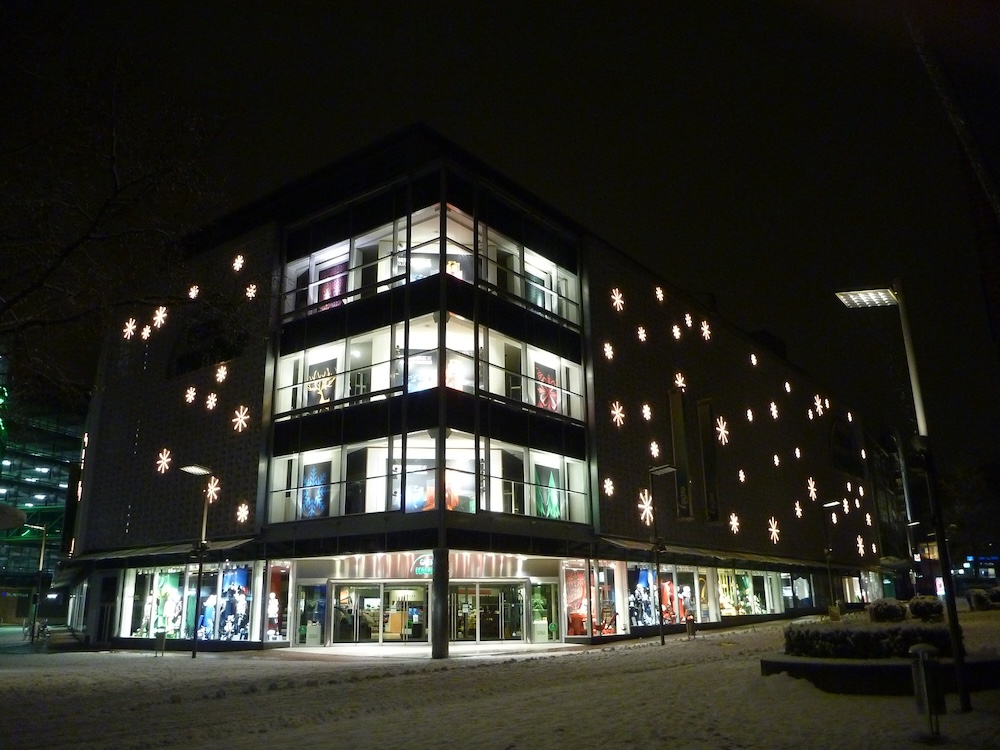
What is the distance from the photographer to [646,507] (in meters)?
37.2

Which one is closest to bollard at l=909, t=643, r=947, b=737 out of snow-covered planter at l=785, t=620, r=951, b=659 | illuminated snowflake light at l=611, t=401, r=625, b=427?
snow-covered planter at l=785, t=620, r=951, b=659

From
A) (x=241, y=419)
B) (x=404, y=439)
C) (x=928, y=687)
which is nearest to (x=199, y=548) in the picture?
(x=241, y=419)

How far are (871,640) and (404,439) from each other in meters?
18.6

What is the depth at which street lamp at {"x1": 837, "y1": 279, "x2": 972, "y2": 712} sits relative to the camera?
1069 centimetres

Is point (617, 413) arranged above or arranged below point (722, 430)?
below

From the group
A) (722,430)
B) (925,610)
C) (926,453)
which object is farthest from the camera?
(722,430)

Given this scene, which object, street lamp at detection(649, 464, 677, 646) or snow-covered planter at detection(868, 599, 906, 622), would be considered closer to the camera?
snow-covered planter at detection(868, 599, 906, 622)

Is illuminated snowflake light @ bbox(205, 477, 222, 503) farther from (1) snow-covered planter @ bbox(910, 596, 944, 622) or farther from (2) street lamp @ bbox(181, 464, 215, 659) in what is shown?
(1) snow-covered planter @ bbox(910, 596, 944, 622)

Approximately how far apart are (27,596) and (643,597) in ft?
269

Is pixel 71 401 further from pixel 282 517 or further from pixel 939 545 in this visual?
pixel 939 545

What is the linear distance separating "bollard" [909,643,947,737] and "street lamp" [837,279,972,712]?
154 centimetres

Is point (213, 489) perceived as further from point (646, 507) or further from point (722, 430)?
point (722, 430)

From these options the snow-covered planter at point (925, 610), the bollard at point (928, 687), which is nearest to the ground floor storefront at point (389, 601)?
the snow-covered planter at point (925, 610)

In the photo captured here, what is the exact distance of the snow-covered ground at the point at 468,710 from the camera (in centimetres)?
987
